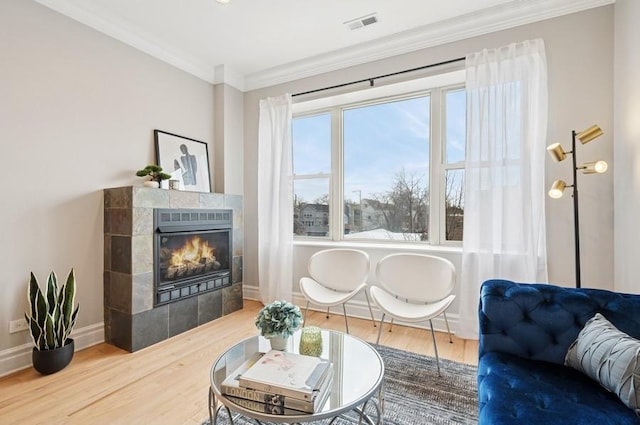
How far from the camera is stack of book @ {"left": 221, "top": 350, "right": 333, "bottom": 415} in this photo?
1.19m

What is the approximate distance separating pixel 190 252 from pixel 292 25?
2.40 meters

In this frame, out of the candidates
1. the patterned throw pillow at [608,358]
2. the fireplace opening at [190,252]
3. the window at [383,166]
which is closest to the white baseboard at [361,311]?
the fireplace opening at [190,252]

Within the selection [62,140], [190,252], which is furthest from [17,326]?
[62,140]

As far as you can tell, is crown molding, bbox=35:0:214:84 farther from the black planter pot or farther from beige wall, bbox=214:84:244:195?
the black planter pot

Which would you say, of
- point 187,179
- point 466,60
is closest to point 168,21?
point 187,179

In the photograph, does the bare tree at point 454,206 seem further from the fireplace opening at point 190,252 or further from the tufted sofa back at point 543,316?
the fireplace opening at point 190,252

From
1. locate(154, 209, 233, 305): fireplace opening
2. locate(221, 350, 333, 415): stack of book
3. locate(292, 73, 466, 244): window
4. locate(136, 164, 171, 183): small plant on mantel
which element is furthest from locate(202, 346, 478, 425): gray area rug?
locate(136, 164, 171, 183): small plant on mantel

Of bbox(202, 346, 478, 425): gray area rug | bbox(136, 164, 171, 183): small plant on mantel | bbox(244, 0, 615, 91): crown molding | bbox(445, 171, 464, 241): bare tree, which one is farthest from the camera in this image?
bbox(445, 171, 464, 241): bare tree

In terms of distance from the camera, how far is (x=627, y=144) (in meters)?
2.20

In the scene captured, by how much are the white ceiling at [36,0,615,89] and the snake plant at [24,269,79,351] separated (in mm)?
2165

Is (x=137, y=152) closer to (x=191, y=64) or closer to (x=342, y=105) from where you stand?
(x=191, y=64)

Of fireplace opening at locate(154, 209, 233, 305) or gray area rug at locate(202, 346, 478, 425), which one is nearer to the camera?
gray area rug at locate(202, 346, 478, 425)

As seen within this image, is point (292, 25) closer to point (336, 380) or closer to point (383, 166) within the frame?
point (383, 166)

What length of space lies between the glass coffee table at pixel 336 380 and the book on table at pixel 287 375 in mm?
69
